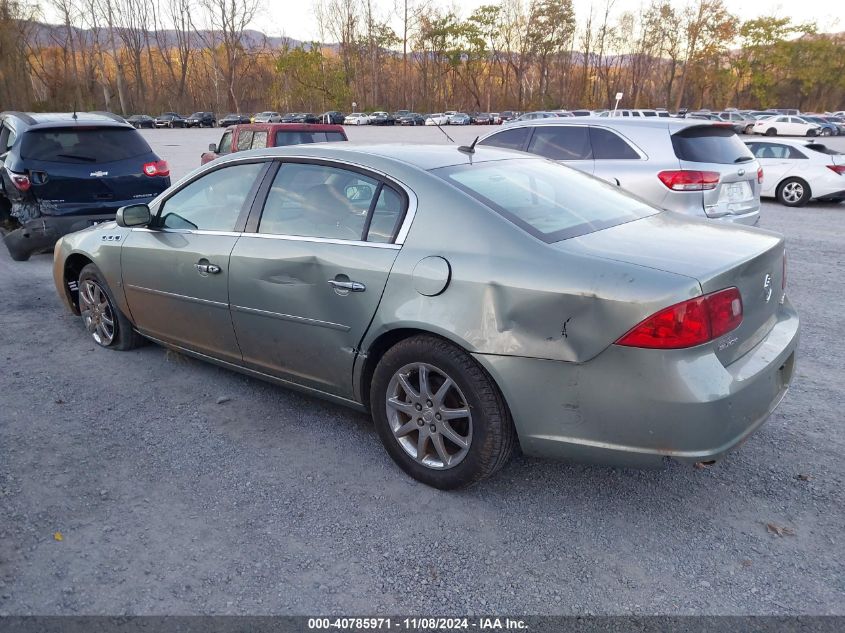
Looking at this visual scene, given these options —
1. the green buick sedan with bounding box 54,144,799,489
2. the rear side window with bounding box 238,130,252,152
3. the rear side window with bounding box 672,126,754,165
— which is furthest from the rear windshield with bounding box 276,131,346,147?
the green buick sedan with bounding box 54,144,799,489

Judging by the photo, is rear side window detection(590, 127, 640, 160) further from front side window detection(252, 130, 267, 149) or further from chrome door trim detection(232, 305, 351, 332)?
front side window detection(252, 130, 267, 149)

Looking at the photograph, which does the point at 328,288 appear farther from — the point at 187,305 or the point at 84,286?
the point at 84,286

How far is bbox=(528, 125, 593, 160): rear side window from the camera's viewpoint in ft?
25.0

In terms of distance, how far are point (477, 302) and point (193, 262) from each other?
2.01 m

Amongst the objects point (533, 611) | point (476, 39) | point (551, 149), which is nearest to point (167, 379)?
point (533, 611)

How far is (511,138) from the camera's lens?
8641 millimetres

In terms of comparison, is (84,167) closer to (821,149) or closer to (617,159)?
(617,159)

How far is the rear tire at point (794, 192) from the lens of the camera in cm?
1241

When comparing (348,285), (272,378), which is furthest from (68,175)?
(348,285)

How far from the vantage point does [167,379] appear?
4301 millimetres

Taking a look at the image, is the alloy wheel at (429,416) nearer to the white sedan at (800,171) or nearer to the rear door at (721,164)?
the rear door at (721,164)

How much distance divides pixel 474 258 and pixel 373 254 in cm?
56

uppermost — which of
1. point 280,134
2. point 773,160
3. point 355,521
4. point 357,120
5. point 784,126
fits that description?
point 357,120

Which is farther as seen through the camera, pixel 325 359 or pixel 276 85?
pixel 276 85
